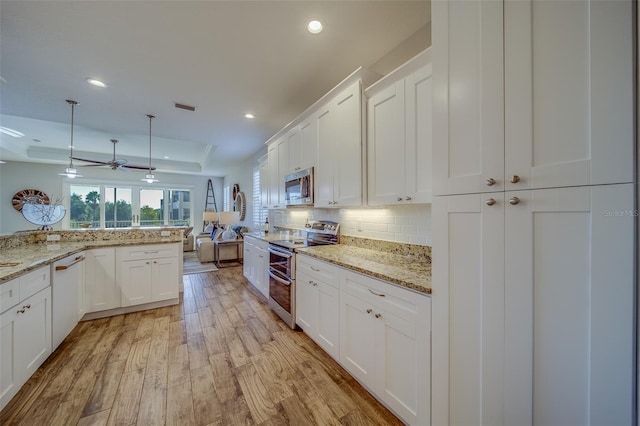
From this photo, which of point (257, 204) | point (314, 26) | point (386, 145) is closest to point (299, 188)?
point (386, 145)

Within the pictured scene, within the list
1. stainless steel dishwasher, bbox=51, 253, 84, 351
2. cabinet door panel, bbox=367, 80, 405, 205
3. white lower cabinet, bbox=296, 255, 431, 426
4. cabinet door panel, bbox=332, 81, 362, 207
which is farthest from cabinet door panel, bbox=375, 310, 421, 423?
stainless steel dishwasher, bbox=51, 253, 84, 351

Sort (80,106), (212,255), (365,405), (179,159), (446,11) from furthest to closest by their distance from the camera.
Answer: (179,159), (212,255), (80,106), (365,405), (446,11)

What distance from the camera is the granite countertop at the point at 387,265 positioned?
1400 mm

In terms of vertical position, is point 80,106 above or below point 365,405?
above

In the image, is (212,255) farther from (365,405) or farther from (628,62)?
(628,62)

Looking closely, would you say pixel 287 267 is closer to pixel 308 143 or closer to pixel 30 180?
pixel 308 143

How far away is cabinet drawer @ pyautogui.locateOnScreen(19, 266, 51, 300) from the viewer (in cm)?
173

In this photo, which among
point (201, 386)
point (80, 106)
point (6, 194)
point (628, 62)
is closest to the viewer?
point (628, 62)

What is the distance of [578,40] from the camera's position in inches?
31.7

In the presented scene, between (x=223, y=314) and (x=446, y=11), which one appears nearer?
(x=446, y=11)

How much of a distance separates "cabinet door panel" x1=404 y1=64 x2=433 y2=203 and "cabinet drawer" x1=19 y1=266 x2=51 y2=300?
2986mm

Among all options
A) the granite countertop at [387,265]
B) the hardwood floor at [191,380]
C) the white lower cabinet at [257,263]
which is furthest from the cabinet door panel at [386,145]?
the white lower cabinet at [257,263]

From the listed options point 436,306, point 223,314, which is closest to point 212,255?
point 223,314

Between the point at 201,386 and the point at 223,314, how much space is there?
1.31 metres
